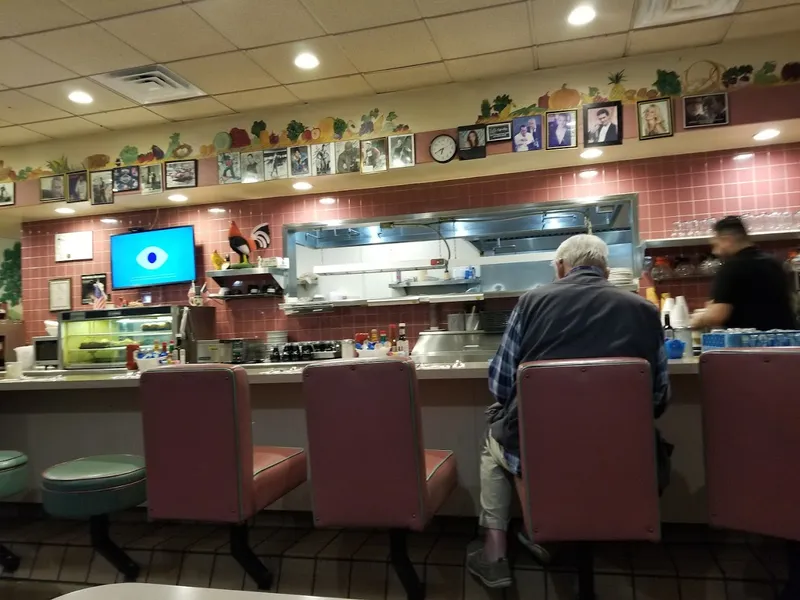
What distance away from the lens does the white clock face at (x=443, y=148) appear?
4535 millimetres

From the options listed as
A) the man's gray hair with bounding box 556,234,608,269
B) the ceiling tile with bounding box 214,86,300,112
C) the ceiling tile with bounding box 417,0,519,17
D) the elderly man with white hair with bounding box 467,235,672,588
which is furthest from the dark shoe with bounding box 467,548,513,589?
the ceiling tile with bounding box 214,86,300,112

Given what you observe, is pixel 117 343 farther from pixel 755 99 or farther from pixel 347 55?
pixel 755 99

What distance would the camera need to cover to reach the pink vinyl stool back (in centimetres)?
163

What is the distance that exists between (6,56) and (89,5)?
1.07 meters

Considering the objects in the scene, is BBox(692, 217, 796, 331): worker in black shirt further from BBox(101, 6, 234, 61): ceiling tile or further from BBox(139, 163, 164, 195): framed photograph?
BBox(139, 163, 164, 195): framed photograph

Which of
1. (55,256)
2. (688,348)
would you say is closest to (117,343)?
(55,256)

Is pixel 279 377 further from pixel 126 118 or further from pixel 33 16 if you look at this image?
pixel 126 118

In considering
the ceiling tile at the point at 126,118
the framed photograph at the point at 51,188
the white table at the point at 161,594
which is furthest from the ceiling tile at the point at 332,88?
the white table at the point at 161,594

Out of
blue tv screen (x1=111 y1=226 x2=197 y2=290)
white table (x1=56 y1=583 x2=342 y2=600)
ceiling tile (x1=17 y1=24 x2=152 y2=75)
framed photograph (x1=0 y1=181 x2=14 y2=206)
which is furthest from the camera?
blue tv screen (x1=111 y1=226 x2=197 y2=290)

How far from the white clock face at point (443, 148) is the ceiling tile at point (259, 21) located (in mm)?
1294

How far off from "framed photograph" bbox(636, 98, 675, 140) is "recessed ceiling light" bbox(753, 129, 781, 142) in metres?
0.72

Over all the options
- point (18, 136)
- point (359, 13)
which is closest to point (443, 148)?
point (359, 13)

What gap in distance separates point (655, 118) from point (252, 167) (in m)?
3.39

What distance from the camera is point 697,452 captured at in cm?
240
